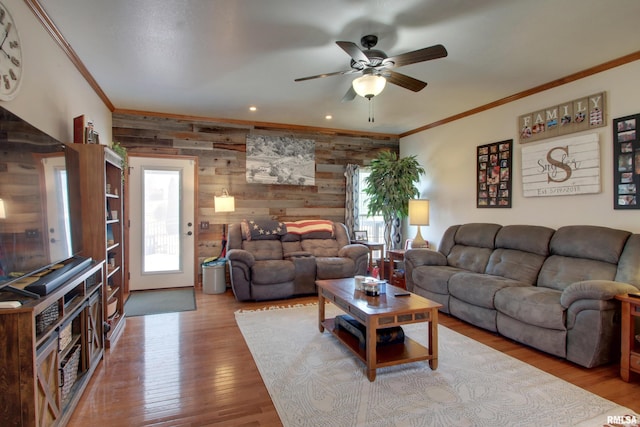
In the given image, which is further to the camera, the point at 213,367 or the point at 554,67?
the point at 554,67

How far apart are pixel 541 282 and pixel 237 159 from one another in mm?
4347

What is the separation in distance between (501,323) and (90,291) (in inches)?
135

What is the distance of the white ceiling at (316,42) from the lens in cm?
240

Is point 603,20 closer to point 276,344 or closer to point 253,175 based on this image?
point 276,344

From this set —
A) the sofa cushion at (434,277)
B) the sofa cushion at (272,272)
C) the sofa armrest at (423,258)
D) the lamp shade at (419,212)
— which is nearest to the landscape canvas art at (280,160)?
the sofa cushion at (272,272)

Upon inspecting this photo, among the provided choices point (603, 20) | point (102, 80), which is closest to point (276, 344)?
point (102, 80)

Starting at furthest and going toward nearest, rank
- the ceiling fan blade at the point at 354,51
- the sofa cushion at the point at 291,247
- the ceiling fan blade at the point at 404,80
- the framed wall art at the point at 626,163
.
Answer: the sofa cushion at the point at 291,247, the framed wall art at the point at 626,163, the ceiling fan blade at the point at 404,80, the ceiling fan blade at the point at 354,51

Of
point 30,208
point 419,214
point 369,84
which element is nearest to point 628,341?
point 369,84

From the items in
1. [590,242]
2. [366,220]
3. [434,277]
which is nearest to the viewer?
[590,242]

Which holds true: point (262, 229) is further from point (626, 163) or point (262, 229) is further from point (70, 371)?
point (626, 163)

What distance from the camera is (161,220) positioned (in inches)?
202

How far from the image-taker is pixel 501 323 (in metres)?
3.21

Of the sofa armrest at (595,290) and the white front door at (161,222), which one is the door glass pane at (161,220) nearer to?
the white front door at (161,222)

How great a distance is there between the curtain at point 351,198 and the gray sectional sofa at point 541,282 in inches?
70.7
